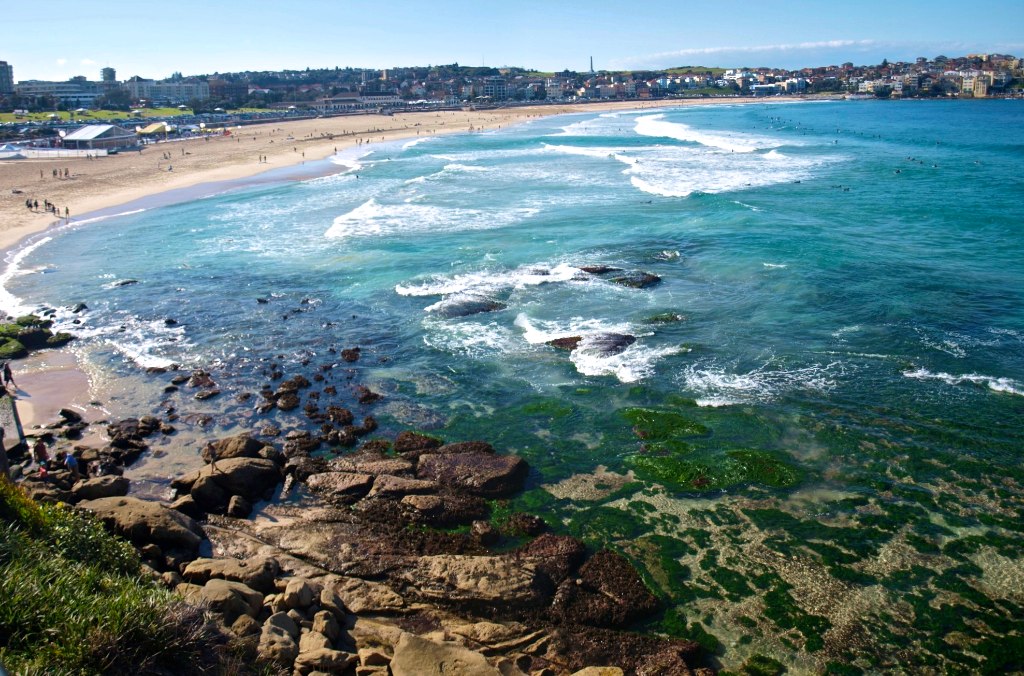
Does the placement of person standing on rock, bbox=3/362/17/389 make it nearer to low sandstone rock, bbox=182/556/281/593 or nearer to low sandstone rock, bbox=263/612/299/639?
low sandstone rock, bbox=182/556/281/593

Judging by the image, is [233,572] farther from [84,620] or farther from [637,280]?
[637,280]

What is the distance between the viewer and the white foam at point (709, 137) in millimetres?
77938

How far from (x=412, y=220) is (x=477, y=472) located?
30427 millimetres

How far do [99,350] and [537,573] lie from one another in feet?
65.0

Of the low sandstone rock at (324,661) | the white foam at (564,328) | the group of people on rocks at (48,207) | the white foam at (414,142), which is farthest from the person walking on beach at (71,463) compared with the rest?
the white foam at (414,142)

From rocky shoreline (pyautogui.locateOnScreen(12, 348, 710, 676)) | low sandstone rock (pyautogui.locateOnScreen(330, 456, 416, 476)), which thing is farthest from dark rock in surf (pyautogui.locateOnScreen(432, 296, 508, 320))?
low sandstone rock (pyautogui.locateOnScreen(330, 456, 416, 476))

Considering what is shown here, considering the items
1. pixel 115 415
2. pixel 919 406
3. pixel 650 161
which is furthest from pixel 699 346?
pixel 650 161

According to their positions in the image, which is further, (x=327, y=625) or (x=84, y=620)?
(x=327, y=625)

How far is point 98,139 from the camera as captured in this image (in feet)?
263

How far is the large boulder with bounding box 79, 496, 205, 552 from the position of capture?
13039mm

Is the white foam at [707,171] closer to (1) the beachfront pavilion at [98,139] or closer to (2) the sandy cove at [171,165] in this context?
(2) the sandy cove at [171,165]

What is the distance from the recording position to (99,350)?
2444cm

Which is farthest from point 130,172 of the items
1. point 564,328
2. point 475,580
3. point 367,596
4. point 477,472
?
point 475,580

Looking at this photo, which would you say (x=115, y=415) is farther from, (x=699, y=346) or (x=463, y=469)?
(x=699, y=346)
